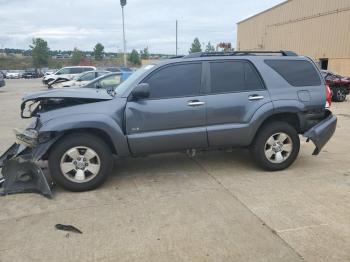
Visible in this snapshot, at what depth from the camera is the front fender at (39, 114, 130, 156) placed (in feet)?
16.2

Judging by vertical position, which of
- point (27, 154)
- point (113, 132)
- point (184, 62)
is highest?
point (184, 62)

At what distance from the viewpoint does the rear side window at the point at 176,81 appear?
5.43 metres

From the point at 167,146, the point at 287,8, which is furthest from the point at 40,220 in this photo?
the point at 287,8

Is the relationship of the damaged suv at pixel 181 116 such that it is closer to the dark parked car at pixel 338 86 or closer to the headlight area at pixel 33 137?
the headlight area at pixel 33 137

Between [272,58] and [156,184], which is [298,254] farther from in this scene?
[272,58]

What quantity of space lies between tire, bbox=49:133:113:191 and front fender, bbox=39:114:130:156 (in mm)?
155

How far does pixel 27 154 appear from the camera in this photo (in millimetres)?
5305

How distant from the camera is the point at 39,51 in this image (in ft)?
277

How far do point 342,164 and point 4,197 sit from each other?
5053 mm

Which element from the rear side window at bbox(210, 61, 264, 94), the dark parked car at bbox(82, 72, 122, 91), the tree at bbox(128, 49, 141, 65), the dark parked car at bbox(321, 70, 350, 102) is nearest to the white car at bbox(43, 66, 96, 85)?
the dark parked car at bbox(82, 72, 122, 91)

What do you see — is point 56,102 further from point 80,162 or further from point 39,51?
point 39,51

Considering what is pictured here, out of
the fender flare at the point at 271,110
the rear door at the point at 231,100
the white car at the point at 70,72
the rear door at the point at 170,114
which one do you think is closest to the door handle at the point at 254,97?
the rear door at the point at 231,100

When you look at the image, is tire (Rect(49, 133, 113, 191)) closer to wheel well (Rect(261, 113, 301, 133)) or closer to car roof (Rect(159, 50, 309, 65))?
car roof (Rect(159, 50, 309, 65))

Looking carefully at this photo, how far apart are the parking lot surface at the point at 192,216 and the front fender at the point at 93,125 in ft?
2.05
